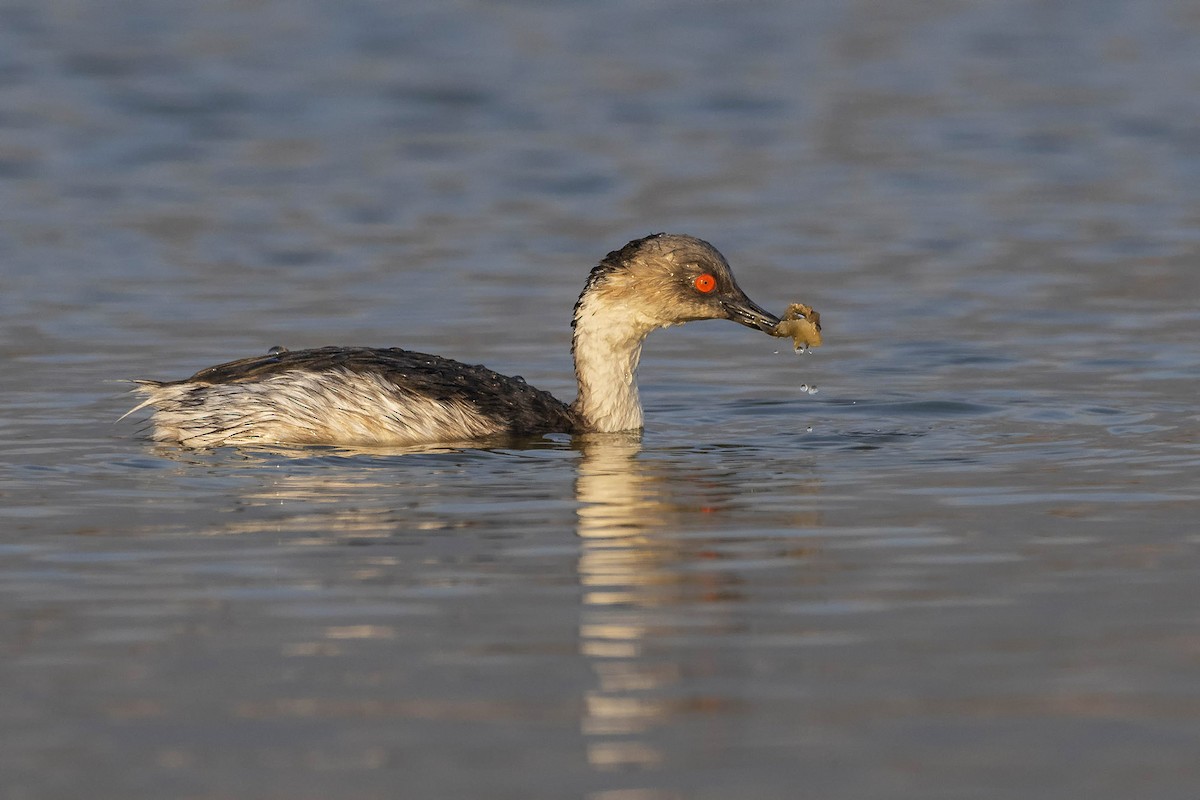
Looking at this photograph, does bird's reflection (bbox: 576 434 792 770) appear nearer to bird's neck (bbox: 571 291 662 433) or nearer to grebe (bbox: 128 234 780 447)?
grebe (bbox: 128 234 780 447)

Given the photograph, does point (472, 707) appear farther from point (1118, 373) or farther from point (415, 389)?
point (1118, 373)

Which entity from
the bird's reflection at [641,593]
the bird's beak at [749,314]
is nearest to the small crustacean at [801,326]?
the bird's beak at [749,314]

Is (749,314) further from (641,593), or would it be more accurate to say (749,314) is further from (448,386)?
(641,593)

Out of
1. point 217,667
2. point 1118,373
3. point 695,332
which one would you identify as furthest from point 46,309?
point 217,667

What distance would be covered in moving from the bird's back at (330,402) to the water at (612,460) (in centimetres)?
29

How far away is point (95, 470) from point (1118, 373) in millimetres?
6696

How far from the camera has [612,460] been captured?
1168cm

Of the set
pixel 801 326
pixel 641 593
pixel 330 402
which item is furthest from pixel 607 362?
pixel 641 593

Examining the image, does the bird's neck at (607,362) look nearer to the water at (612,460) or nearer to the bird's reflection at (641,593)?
the water at (612,460)

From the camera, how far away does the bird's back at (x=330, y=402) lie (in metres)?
11.6

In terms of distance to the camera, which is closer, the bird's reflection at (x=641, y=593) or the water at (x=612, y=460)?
the water at (x=612, y=460)

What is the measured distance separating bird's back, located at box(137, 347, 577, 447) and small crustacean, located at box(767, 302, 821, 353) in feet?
5.33

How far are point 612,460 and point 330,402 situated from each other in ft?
4.96

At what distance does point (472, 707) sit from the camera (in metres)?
6.55
